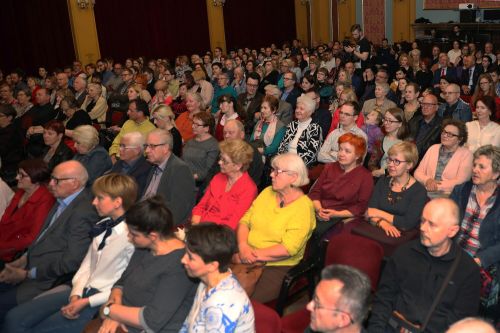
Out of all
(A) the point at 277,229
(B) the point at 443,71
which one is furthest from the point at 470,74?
(A) the point at 277,229

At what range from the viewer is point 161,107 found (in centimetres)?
535

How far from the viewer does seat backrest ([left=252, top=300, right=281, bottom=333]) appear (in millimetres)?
2367

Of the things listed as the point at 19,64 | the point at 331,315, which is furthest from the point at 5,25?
the point at 331,315

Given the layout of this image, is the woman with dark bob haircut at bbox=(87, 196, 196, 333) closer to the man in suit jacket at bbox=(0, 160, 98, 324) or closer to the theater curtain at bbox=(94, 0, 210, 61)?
the man in suit jacket at bbox=(0, 160, 98, 324)

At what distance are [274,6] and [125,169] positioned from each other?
585 inches

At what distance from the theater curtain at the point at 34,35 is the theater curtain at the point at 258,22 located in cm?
559

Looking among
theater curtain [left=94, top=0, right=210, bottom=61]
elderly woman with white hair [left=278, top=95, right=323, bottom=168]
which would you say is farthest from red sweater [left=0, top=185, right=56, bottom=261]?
theater curtain [left=94, top=0, right=210, bottom=61]

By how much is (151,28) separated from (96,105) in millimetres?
7911

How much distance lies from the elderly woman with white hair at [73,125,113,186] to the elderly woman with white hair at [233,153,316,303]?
1.90 m

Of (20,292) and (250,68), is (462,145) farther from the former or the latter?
(250,68)

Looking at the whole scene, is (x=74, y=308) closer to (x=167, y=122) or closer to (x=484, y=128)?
(x=167, y=122)

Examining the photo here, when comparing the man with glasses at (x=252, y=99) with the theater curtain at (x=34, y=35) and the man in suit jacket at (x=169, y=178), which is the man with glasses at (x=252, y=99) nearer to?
the man in suit jacket at (x=169, y=178)

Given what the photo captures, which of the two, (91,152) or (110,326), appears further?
(91,152)

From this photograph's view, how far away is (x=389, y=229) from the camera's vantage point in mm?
3330
